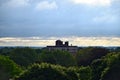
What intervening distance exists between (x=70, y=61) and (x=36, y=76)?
225 feet

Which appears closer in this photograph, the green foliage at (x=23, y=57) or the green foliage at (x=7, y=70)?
the green foliage at (x=7, y=70)

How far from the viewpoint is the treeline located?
62.6m

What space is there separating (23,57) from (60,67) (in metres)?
64.6

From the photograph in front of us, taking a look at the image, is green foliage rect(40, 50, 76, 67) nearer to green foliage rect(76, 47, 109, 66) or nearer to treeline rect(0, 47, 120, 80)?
treeline rect(0, 47, 120, 80)

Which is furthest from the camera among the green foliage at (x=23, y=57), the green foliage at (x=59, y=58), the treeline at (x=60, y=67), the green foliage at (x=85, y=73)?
the green foliage at (x=23, y=57)

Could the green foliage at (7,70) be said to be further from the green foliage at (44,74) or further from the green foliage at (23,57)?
the green foliage at (23,57)

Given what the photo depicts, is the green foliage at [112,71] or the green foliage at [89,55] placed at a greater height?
the green foliage at [89,55]

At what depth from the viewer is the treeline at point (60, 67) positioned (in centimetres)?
6262

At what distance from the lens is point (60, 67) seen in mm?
67625

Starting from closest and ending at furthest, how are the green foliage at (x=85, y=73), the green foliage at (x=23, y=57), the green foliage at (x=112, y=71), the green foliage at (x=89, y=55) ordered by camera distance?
1. the green foliage at (x=112, y=71)
2. the green foliage at (x=85, y=73)
3. the green foliage at (x=23, y=57)
4. the green foliage at (x=89, y=55)

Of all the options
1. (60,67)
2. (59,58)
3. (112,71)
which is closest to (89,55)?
(59,58)

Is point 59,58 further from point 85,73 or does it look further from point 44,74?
point 44,74

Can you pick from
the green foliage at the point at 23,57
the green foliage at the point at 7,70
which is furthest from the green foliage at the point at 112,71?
the green foliage at the point at 23,57

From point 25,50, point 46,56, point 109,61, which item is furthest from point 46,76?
point 25,50
